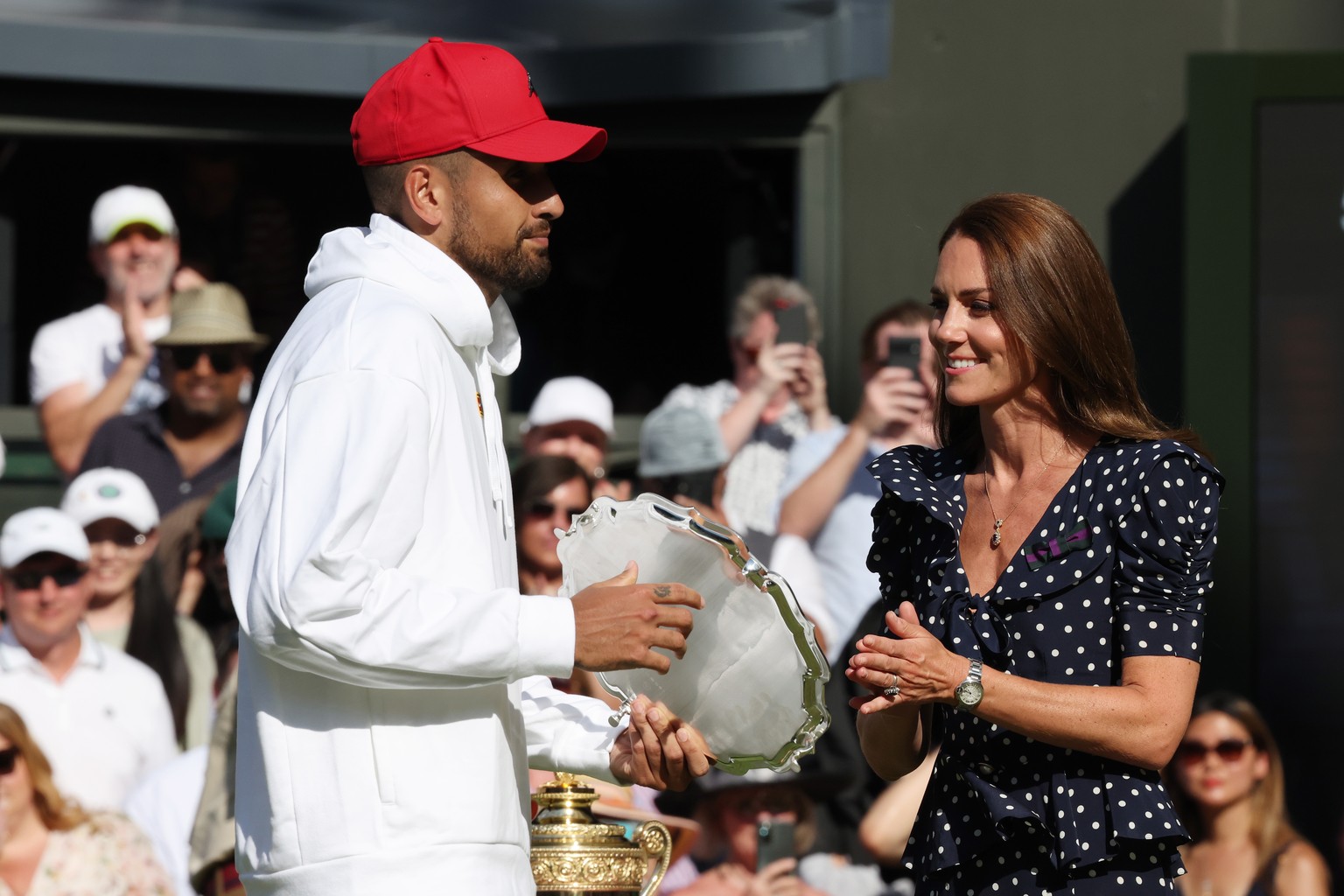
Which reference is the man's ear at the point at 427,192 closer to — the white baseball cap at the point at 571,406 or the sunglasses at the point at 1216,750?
the sunglasses at the point at 1216,750

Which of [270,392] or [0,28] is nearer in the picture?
[270,392]

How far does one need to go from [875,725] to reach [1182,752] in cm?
285

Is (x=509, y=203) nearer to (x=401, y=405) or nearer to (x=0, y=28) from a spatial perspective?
(x=401, y=405)

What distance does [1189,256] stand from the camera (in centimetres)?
701

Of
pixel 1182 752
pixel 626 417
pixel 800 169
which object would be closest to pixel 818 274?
pixel 800 169

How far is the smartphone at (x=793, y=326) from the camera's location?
683cm

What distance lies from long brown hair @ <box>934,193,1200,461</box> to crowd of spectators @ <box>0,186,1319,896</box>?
6.39 ft

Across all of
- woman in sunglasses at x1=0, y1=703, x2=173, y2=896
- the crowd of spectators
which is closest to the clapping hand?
the crowd of spectators

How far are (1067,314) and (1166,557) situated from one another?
40cm

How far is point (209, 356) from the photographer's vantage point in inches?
259

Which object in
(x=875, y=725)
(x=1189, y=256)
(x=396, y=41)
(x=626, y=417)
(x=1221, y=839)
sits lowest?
(x=1221, y=839)

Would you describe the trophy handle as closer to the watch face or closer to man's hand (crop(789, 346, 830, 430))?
the watch face

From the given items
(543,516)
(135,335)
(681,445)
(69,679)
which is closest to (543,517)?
(543,516)

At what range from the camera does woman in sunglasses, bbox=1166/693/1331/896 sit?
217 inches
